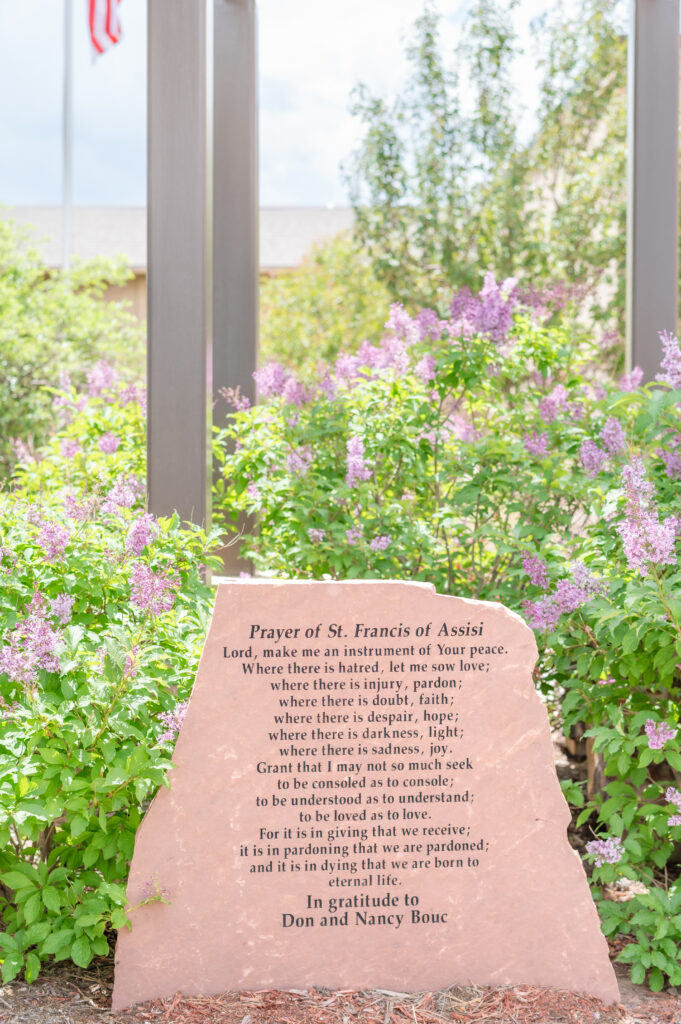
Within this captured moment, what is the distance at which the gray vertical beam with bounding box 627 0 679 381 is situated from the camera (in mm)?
4363

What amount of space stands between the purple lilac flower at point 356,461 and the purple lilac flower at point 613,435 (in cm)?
86

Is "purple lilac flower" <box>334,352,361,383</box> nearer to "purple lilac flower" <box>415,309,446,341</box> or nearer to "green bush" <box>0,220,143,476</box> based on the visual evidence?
"purple lilac flower" <box>415,309,446,341</box>

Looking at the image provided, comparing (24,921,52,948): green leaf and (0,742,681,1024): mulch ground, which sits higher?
(24,921,52,948): green leaf

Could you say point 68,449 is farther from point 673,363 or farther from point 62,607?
point 673,363

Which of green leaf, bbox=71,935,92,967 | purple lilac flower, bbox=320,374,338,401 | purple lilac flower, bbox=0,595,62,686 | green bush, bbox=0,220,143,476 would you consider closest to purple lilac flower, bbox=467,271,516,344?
purple lilac flower, bbox=320,374,338,401

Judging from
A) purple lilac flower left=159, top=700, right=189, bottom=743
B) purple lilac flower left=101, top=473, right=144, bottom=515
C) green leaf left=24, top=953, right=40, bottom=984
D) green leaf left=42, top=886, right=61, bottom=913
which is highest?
purple lilac flower left=101, top=473, right=144, bottom=515

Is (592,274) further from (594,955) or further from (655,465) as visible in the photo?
(594,955)

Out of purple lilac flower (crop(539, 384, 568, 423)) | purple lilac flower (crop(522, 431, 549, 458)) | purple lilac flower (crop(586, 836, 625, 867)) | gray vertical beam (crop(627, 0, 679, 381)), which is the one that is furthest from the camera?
gray vertical beam (crop(627, 0, 679, 381))

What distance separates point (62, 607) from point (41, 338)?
7.45 m

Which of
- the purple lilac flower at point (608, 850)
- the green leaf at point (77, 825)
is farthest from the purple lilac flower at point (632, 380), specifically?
the green leaf at point (77, 825)

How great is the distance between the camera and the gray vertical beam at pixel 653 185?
14.3ft

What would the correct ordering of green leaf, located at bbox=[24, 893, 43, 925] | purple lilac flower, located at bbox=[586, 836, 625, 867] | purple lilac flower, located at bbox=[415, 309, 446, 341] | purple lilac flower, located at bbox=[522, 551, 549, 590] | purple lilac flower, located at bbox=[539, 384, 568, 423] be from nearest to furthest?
green leaf, located at bbox=[24, 893, 43, 925] < purple lilac flower, located at bbox=[586, 836, 625, 867] < purple lilac flower, located at bbox=[522, 551, 549, 590] < purple lilac flower, located at bbox=[539, 384, 568, 423] < purple lilac flower, located at bbox=[415, 309, 446, 341]

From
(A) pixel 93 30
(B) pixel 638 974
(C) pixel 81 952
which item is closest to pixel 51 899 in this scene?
(C) pixel 81 952

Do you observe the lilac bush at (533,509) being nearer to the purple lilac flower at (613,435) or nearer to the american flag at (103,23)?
the purple lilac flower at (613,435)
